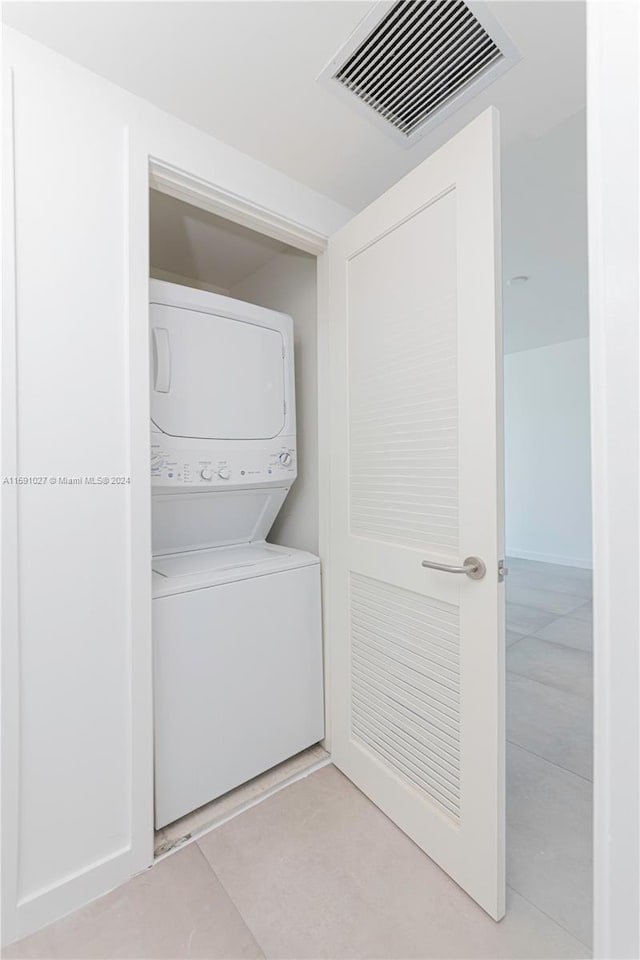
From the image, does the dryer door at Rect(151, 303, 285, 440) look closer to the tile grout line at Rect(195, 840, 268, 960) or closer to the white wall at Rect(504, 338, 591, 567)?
the tile grout line at Rect(195, 840, 268, 960)

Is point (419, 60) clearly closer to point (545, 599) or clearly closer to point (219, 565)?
point (219, 565)

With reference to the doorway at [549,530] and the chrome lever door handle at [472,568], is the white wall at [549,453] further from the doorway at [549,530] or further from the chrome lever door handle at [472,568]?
the chrome lever door handle at [472,568]

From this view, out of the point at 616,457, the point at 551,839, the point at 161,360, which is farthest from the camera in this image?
the point at 161,360

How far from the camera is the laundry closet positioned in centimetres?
155

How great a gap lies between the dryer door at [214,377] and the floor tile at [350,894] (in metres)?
1.47

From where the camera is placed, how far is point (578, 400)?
5.45 m

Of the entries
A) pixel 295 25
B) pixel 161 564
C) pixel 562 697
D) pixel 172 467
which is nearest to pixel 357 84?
pixel 295 25

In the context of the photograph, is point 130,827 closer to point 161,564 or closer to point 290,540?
point 161,564

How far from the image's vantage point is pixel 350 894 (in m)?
1.29

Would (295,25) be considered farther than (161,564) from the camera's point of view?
No

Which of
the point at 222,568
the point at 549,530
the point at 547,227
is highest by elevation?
the point at 547,227

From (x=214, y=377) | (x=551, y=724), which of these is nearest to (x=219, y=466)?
(x=214, y=377)

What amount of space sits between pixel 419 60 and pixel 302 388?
1.33 metres

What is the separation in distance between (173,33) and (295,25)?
1.10ft
